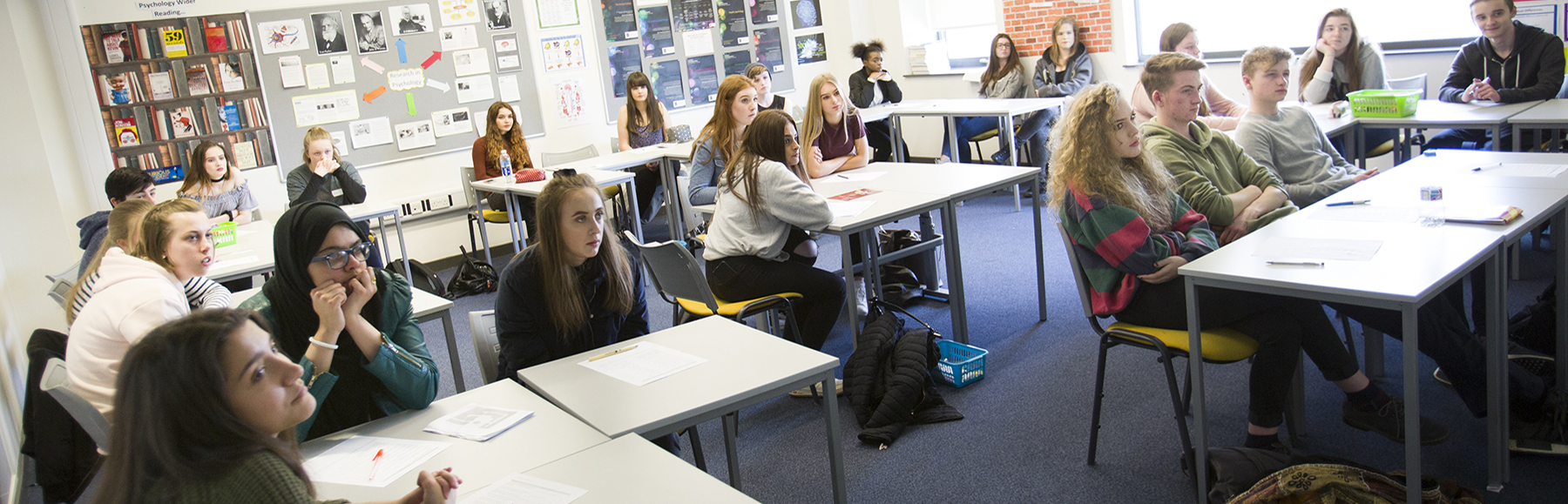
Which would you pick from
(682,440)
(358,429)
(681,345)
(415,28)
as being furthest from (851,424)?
(415,28)

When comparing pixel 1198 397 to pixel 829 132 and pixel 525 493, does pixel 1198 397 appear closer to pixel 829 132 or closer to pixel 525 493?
pixel 525 493

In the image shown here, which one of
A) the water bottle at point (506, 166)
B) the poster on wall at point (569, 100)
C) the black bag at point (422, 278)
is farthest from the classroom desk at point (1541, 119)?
the poster on wall at point (569, 100)

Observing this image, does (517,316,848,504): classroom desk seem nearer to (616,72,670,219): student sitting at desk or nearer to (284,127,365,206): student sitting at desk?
(284,127,365,206): student sitting at desk

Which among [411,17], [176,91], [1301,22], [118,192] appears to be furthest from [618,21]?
[1301,22]

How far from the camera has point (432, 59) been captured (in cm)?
692

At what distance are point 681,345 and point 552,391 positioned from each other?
1.23ft

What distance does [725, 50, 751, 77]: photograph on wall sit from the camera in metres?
8.44

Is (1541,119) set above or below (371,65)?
below

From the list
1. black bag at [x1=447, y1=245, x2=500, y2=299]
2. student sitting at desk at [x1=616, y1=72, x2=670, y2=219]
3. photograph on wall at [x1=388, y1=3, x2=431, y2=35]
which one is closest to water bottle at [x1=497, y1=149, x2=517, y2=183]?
black bag at [x1=447, y1=245, x2=500, y2=299]

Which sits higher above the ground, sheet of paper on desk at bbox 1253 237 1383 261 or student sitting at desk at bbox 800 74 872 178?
student sitting at desk at bbox 800 74 872 178

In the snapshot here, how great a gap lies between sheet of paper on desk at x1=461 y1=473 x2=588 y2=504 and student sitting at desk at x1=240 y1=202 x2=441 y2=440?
0.53 meters

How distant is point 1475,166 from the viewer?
3260 millimetres

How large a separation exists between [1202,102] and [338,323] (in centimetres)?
389

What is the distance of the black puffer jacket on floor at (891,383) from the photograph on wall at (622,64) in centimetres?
484
